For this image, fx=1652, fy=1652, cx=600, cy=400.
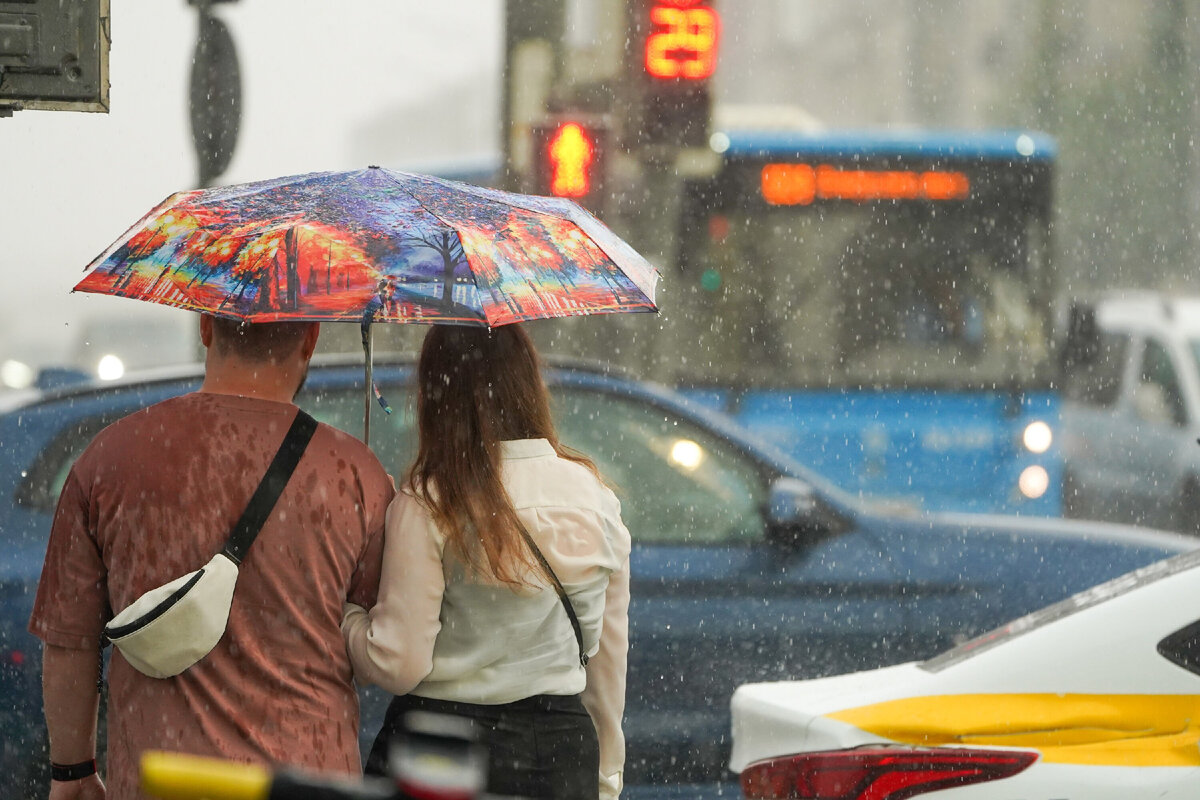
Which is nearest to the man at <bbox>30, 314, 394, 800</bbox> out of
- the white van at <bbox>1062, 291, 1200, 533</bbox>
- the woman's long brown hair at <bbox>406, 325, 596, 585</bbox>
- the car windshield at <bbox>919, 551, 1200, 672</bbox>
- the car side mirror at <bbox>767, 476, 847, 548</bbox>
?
the woman's long brown hair at <bbox>406, 325, 596, 585</bbox>

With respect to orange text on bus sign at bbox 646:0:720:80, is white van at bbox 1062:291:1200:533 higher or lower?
lower

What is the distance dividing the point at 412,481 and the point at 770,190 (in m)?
7.51

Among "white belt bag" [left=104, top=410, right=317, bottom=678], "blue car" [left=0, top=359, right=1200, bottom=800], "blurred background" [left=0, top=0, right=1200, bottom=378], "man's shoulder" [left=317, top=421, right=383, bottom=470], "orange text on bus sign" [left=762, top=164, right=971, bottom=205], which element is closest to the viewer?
"white belt bag" [left=104, top=410, right=317, bottom=678]

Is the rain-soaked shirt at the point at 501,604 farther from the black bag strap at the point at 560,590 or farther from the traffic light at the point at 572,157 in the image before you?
the traffic light at the point at 572,157

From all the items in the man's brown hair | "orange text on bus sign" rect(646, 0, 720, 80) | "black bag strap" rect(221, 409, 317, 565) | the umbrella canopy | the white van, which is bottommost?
the white van

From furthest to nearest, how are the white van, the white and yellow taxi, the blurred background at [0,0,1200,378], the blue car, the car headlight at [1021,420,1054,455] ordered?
the blurred background at [0,0,1200,378] → the white van → the car headlight at [1021,420,1054,455] → the blue car → the white and yellow taxi

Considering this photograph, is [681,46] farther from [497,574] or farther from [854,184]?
[497,574]

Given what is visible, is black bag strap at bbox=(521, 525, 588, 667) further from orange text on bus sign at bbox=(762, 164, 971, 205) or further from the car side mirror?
orange text on bus sign at bbox=(762, 164, 971, 205)

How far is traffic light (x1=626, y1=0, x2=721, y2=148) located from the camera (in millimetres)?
9523

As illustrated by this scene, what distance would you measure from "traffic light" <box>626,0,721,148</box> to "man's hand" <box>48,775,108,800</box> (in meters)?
7.12

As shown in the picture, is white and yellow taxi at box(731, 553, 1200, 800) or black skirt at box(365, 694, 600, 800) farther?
white and yellow taxi at box(731, 553, 1200, 800)

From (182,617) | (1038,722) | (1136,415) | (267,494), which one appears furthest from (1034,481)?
(182,617)

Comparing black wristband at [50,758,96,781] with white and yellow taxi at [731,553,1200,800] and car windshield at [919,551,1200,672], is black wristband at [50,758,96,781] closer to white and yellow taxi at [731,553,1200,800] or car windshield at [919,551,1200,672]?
white and yellow taxi at [731,553,1200,800]

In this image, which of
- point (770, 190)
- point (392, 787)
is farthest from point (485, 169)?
point (392, 787)
